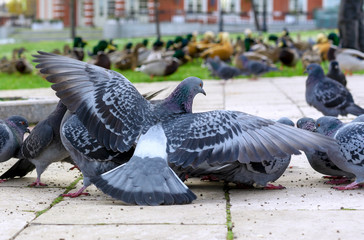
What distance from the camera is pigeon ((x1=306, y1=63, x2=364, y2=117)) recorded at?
26.0 ft

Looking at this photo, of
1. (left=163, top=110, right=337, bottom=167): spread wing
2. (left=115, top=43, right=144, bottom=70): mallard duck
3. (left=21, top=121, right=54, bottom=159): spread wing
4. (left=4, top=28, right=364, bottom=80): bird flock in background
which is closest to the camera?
(left=163, top=110, right=337, bottom=167): spread wing

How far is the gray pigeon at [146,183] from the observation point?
4.01 meters

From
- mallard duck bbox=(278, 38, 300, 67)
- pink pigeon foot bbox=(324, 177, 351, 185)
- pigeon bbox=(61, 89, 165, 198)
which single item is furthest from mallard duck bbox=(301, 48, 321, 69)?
pigeon bbox=(61, 89, 165, 198)

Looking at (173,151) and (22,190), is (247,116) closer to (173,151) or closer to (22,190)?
(173,151)

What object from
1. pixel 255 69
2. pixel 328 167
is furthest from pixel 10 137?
pixel 255 69

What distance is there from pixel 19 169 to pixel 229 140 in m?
2.00

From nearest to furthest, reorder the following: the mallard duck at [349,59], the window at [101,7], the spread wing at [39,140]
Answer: the spread wing at [39,140] < the mallard duck at [349,59] < the window at [101,7]

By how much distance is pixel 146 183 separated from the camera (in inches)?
159

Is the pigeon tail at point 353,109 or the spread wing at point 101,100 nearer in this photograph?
the spread wing at point 101,100

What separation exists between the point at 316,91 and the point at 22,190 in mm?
4490

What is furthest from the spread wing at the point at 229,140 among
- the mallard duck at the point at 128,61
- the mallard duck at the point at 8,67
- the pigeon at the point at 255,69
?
the mallard duck at the point at 8,67

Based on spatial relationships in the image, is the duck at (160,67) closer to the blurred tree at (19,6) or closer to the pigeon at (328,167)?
the pigeon at (328,167)

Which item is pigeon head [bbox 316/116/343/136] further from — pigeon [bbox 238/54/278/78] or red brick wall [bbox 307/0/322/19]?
red brick wall [bbox 307/0/322/19]

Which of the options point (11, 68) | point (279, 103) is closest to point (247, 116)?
point (279, 103)
